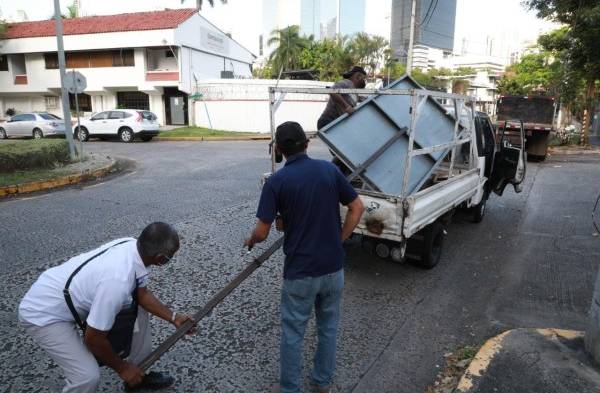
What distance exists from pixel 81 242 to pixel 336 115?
3.55 metres

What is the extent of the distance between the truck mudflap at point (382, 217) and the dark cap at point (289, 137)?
1853mm

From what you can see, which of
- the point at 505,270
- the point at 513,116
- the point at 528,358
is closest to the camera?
the point at 528,358

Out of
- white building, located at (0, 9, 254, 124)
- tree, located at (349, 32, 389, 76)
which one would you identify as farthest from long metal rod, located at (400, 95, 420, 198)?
tree, located at (349, 32, 389, 76)

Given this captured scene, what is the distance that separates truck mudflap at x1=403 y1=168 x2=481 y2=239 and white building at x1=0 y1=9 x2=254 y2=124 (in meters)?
23.8

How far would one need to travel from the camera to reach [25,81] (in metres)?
30.8

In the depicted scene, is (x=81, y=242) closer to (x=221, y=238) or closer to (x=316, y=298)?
(x=221, y=238)

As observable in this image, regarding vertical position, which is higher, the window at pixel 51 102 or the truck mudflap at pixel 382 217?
the window at pixel 51 102

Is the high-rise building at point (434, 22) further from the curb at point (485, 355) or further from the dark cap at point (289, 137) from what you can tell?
the dark cap at point (289, 137)

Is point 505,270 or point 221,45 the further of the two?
point 221,45

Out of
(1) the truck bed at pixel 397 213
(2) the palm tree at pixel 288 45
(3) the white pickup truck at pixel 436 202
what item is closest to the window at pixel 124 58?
(2) the palm tree at pixel 288 45

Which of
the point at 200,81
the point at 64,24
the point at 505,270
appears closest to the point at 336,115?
the point at 505,270

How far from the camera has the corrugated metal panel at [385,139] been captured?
4.72m

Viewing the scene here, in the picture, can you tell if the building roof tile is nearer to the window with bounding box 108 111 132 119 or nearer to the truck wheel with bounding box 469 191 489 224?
the window with bounding box 108 111 132 119

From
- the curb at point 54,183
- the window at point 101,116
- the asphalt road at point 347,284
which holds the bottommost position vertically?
the asphalt road at point 347,284
